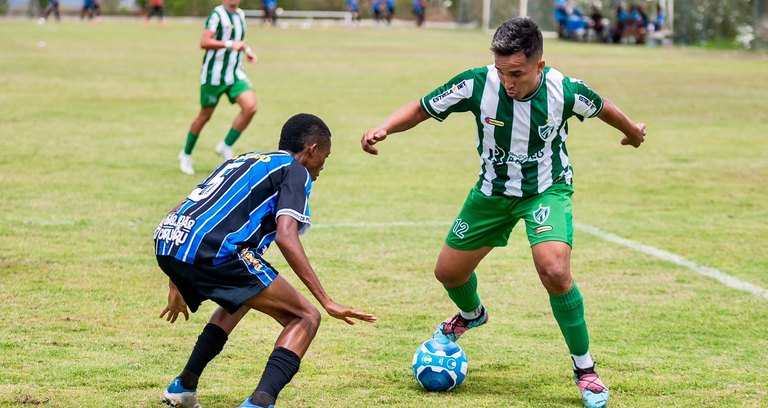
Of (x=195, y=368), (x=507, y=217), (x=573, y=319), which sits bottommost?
(x=195, y=368)

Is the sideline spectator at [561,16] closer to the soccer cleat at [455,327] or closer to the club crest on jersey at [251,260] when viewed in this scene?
the soccer cleat at [455,327]

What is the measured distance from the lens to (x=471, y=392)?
571 centimetres

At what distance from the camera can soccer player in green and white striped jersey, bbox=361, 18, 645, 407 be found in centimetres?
553

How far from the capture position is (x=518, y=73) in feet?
18.2

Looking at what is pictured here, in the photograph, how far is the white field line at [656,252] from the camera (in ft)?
26.7

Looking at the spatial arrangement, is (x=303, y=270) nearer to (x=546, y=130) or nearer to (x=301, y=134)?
(x=301, y=134)

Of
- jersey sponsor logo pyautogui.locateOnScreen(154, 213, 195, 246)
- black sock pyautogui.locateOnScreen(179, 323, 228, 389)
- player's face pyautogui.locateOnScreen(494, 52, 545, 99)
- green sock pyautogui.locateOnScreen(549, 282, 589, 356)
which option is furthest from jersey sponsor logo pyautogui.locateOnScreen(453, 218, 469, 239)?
jersey sponsor logo pyautogui.locateOnScreen(154, 213, 195, 246)

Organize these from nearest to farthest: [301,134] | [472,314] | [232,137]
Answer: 1. [301,134]
2. [472,314]
3. [232,137]

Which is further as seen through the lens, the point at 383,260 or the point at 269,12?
the point at 269,12

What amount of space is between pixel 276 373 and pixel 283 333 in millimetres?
205

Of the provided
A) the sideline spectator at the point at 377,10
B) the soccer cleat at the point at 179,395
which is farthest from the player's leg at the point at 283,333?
the sideline spectator at the point at 377,10

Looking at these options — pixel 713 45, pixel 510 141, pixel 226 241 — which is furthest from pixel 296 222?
pixel 713 45

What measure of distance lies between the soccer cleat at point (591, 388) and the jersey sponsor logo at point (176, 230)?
217cm

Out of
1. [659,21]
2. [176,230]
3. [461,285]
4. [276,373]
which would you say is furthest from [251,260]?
[659,21]
